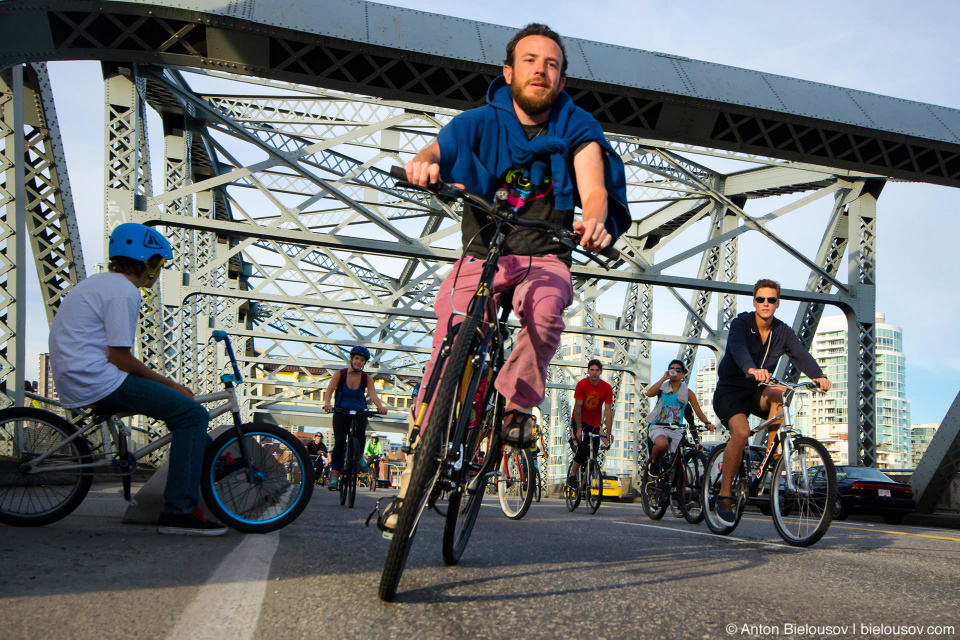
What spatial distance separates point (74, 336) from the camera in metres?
4.23

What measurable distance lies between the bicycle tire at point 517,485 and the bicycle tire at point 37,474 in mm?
3042

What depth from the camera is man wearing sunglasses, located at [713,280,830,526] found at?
18.7 feet

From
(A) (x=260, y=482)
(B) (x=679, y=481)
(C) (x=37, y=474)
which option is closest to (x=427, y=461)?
(A) (x=260, y=482)

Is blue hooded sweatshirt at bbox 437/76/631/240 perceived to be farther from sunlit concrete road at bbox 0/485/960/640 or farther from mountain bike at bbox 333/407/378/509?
mountain bike at bbox 333/407/378/509

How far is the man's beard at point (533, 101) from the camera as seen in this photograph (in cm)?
325

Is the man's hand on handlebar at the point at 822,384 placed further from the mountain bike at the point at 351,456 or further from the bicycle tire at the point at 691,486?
the mountain bike at the point at 351,456

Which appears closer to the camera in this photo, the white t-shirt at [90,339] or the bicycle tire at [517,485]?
the white t-shirt at [90,339]

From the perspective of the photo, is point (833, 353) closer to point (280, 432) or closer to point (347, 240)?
point (347, 240)

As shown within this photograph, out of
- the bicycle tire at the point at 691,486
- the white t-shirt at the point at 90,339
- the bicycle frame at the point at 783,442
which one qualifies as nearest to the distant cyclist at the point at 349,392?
the bicycle tire at the point at 691,486

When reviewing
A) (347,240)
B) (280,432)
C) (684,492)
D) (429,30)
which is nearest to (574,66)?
(429,30)

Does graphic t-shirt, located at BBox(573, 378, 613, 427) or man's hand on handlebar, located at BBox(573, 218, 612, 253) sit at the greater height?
man's hand on handlebar, located at BBox(573, 218, 612, 253)

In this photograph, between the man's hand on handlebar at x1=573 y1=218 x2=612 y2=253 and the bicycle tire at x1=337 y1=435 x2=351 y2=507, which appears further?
the bicycle tire at x1=337 y1=435 x2=351 y2=507

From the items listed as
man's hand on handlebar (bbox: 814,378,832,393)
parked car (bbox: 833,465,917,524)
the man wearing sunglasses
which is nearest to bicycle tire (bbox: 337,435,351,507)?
the man wearing sunglasses

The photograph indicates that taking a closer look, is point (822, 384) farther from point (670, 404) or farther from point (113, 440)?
point (113, 440)
